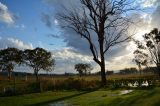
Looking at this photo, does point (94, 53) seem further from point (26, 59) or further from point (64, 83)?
point (26, 59)

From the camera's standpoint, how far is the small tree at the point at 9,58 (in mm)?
85575

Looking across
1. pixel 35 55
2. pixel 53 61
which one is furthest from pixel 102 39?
pixel 53 61

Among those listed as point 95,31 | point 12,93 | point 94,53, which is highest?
point 95,31

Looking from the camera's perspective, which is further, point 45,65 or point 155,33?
point 45,65

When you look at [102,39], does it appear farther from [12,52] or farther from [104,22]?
[12,52]

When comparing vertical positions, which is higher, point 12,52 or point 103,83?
point 12,52

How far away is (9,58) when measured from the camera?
292ft

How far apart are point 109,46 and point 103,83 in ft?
16.6

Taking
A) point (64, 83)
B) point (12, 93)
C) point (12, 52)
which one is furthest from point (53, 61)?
point (12, 93)

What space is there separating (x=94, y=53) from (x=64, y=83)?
5.91m

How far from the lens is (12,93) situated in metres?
33.6

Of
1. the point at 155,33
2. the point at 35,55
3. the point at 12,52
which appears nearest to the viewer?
the point at 155,33

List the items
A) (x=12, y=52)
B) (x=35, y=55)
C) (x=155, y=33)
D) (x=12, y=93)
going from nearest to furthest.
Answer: (x=12, y=93), (x=155, y=33), (x=35, y=55), (x=12, y=52)

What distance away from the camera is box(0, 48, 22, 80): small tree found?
85575mm
